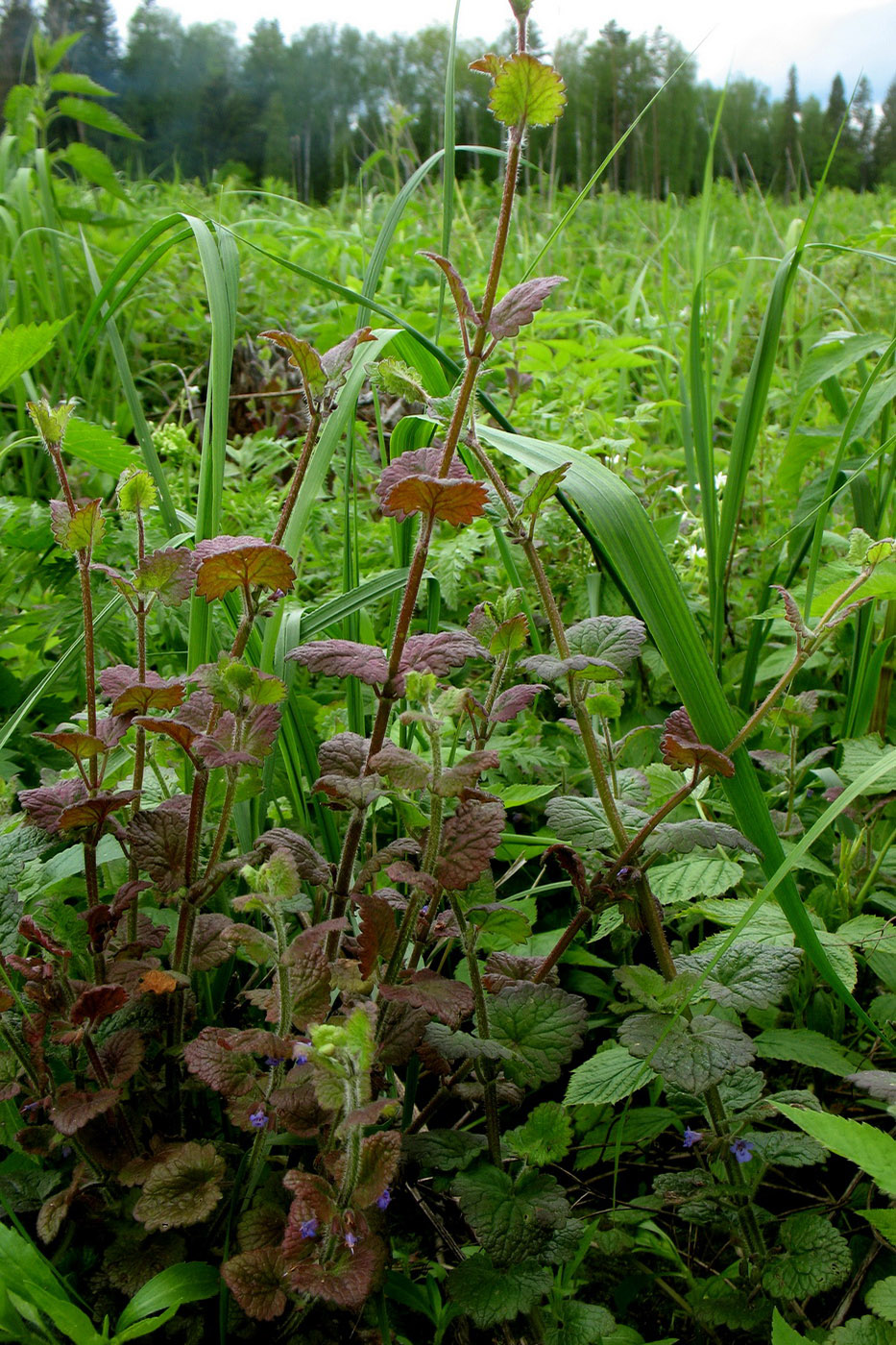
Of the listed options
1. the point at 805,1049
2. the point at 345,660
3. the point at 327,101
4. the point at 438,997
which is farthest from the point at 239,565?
the point at 327,101

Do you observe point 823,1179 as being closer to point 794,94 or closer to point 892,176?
point 794,94

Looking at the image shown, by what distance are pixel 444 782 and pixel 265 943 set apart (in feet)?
0.62

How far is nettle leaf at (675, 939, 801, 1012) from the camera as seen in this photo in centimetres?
79

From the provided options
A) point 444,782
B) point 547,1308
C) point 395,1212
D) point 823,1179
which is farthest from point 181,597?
point 823,1179

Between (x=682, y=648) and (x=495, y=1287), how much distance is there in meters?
0.54

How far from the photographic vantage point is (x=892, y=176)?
10.2 metres

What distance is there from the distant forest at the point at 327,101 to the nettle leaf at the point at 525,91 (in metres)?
5.24

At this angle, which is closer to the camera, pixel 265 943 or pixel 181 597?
pixel 265 943

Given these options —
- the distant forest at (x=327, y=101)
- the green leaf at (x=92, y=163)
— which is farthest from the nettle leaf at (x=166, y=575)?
the distant forest at (x=327, y=101)

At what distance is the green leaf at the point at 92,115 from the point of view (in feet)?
9.25

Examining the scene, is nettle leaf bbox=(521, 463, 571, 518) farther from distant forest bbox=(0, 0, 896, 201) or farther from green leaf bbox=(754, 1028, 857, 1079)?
distant forest bbox=(0, 0, 896, 201)

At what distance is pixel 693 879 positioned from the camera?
980mm

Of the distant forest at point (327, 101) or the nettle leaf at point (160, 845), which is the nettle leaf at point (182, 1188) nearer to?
the nettle leaf at point (160, 845)

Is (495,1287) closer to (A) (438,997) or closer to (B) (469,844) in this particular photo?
(A) (438,997)
